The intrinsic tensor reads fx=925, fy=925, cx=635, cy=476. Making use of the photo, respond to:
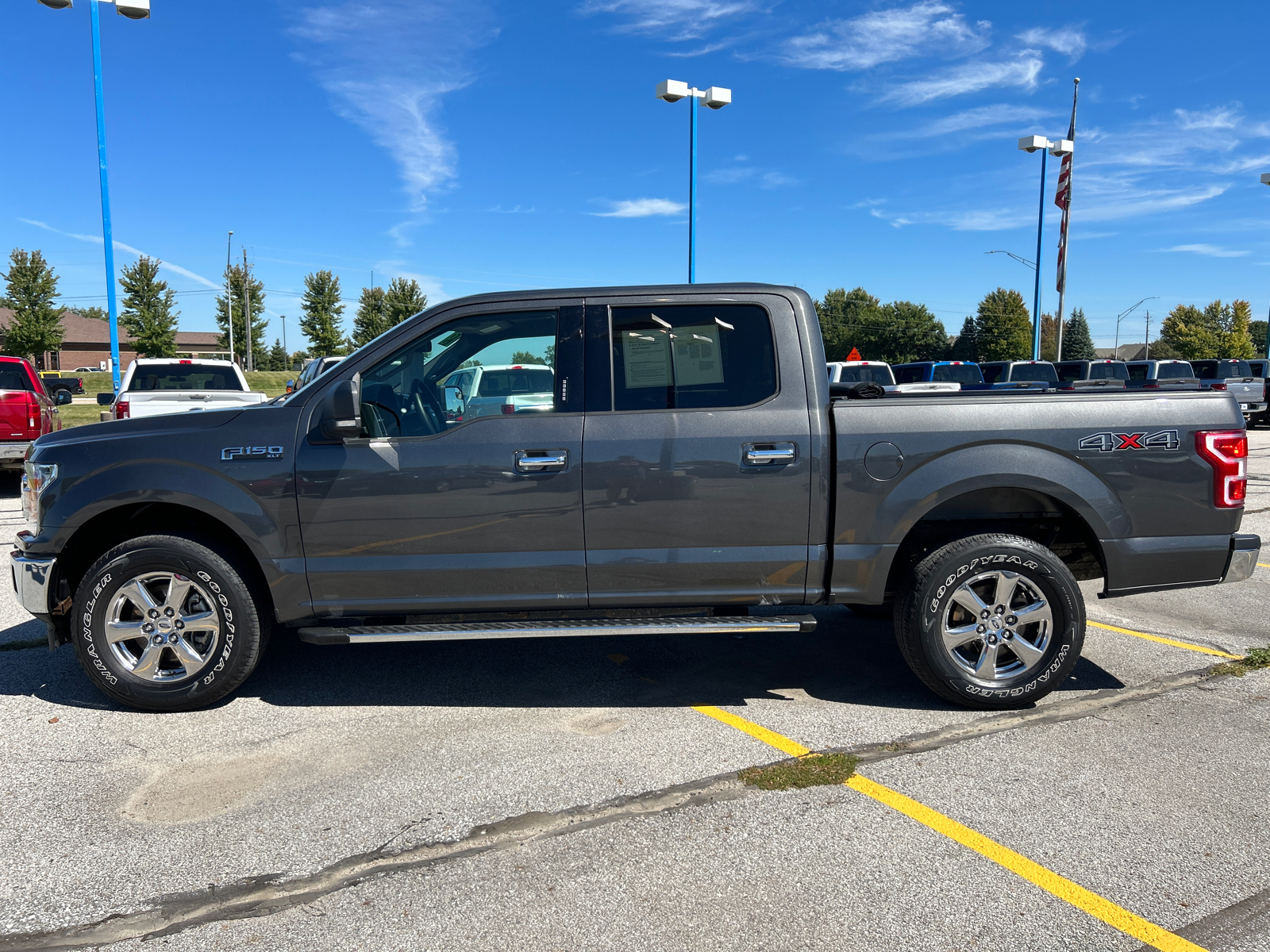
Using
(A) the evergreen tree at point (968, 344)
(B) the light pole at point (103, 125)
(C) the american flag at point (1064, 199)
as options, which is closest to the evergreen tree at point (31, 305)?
(B) the light pole at point (103, 125)

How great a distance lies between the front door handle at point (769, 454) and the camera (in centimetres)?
427

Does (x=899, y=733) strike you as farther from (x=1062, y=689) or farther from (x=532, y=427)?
(x=532, y=427)

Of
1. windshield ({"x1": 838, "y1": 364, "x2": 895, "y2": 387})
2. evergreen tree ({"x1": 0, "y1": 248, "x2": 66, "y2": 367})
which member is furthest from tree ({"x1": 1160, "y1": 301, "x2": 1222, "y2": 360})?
evergreen tree ({"x1": 0, "y1": 248, "x2": 66, "y2": 367})

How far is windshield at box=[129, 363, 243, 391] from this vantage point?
13391mm

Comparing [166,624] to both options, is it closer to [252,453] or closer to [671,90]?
[252,453]

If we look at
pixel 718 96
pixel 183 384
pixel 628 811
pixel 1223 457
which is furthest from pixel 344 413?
pixel 718 96

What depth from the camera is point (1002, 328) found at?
10025cm

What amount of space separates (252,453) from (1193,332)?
345 feet

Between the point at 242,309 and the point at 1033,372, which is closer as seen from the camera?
the point at 1033,372

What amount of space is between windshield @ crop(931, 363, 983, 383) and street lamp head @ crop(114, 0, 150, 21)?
19.2 m

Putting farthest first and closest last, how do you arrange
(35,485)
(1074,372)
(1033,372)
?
(1074,372) < (1033,372) < (35,485)

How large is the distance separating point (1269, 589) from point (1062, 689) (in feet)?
10.7

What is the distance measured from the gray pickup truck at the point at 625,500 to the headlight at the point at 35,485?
2 centimetres

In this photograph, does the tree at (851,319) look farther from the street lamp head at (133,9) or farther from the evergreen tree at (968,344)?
the street lamp head at (133,9)
